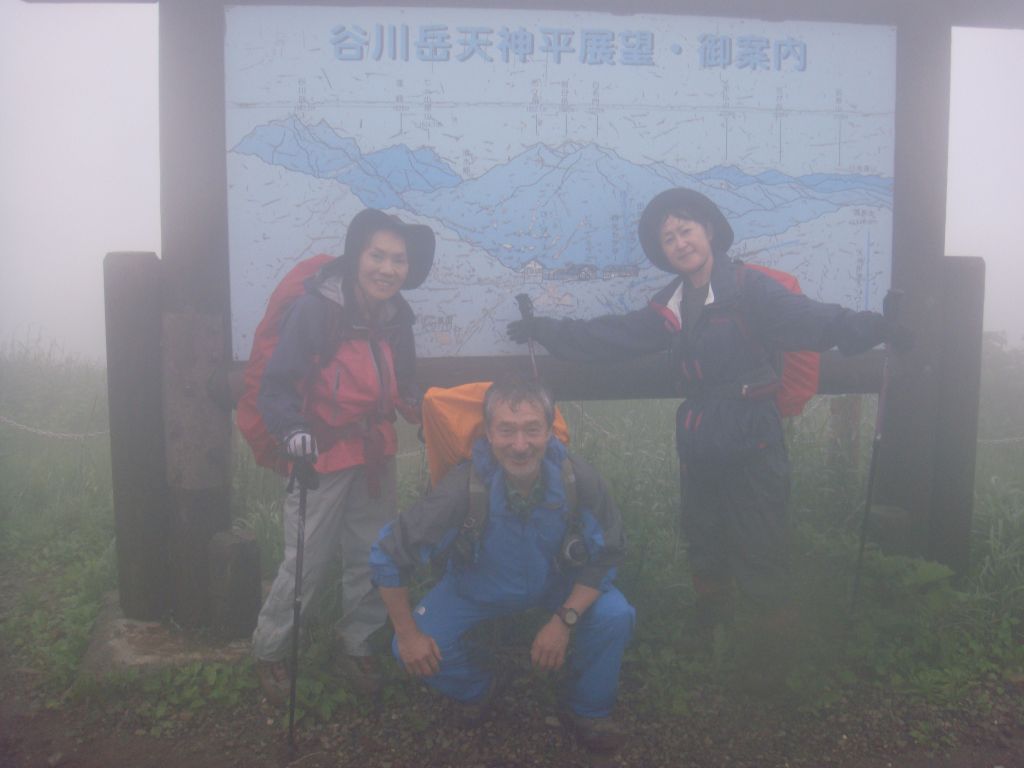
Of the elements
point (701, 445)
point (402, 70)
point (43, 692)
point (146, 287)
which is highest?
point (402, 70)

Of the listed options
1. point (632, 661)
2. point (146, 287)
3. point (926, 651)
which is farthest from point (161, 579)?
point (926, 651)

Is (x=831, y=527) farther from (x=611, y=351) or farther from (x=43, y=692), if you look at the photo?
(x=43, y=692)

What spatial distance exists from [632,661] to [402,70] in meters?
2.96

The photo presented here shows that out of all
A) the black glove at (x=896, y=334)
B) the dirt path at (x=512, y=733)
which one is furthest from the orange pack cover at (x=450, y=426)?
the black glove at (x=896, y=334)

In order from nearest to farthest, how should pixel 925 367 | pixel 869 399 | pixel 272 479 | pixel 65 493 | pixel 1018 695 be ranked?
pixel 1018 695 < pixel 925 367 < pixel 272 479 < pixel 65 493 < pixel 869 399

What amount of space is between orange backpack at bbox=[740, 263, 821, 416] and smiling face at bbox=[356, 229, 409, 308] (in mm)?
1586

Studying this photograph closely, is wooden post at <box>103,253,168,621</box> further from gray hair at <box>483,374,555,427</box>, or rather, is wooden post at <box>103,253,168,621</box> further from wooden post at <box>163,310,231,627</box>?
gray hair at <box>483,374,555,427</box>

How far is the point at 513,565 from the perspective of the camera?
3.14 m

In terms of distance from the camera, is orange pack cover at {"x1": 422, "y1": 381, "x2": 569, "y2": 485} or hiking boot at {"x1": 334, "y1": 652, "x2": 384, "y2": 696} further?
hiking boot at {"x1": 334, "y1": 652, "x2": 384, "y2": 696}

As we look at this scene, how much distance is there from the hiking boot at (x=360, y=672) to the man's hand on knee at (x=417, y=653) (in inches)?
20.0

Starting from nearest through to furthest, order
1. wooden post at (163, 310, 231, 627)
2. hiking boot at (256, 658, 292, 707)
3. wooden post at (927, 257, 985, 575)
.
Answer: hiking boot at (256, 658, 292, 707) < wooden post at (163, 310, 231, 627) < wooden post at (927, 257, 985, 575)

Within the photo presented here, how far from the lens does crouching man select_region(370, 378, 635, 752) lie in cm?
302

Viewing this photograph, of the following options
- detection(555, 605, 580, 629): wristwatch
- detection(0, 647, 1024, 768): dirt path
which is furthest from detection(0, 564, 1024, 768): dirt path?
detection(555, 605, 580, 629): wristwatch

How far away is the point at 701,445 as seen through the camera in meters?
A: 3.54
